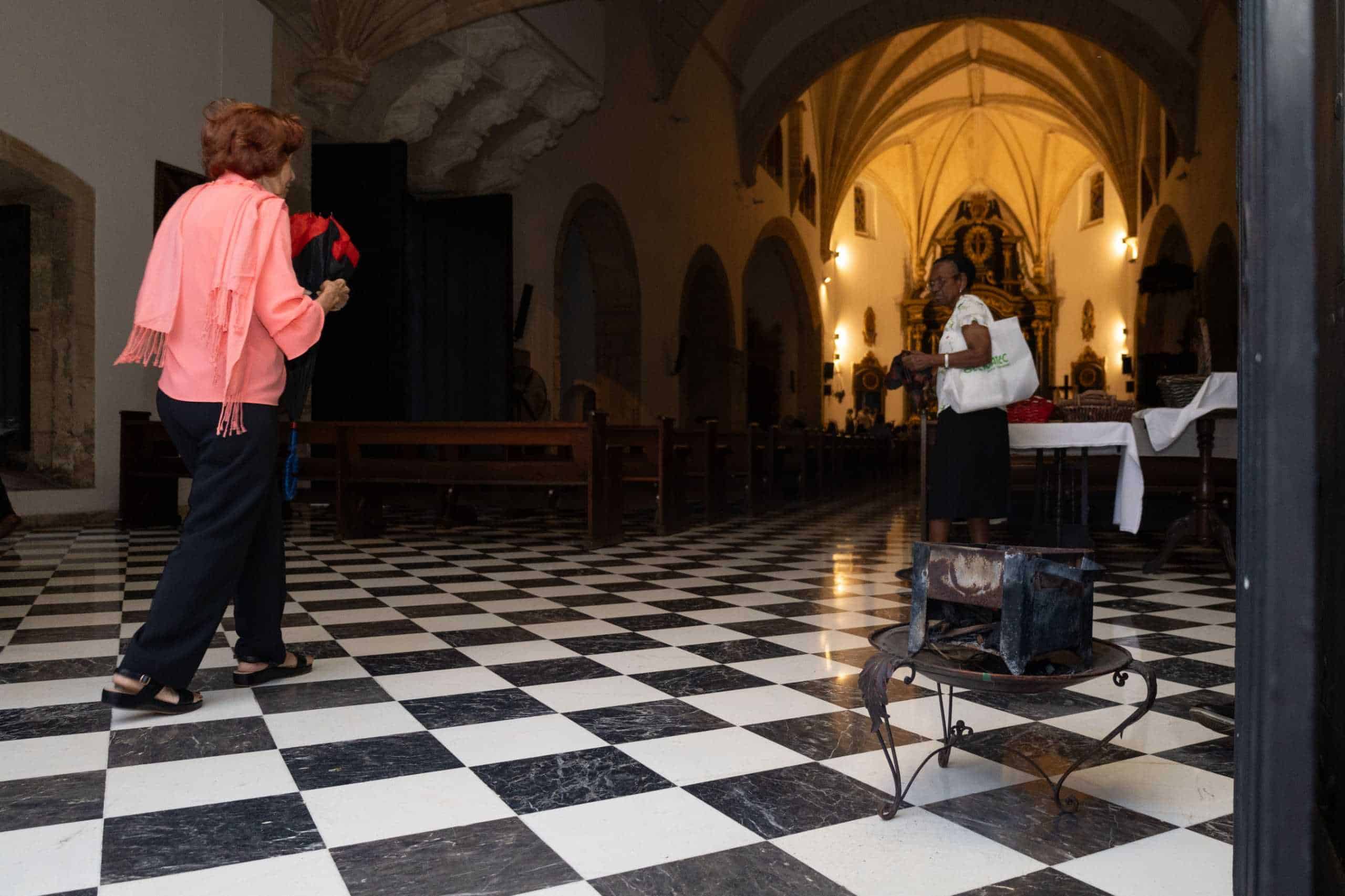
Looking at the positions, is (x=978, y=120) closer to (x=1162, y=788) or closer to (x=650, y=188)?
(x=650, y=188)

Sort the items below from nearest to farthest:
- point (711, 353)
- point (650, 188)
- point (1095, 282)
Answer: point (650, 188) → point (711, 353) → point (1095, 282)

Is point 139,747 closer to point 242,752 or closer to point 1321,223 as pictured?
point 242,752

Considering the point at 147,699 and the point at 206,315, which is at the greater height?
the point at 206,315

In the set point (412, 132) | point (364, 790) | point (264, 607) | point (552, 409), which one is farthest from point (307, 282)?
point (552, 409)

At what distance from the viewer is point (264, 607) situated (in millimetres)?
2775

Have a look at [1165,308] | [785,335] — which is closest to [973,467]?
[1165,308]

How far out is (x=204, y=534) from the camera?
2.47 meters

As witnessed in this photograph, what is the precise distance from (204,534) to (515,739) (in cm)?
91

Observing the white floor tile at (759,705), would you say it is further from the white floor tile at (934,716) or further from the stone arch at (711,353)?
the stone arch at (711,353)

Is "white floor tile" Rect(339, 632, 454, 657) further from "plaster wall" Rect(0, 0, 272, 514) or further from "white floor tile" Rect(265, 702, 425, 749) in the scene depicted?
"plaster wall" Rect(0, 0, 272, 514)

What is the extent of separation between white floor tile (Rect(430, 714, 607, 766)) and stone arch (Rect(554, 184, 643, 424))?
10300 millimetres

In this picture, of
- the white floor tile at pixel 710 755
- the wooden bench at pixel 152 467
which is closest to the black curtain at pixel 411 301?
the wooden bench at pixel 152 467

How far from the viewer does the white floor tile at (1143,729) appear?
7.56 ft

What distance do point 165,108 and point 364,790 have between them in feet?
24.7
